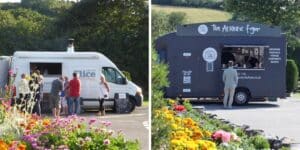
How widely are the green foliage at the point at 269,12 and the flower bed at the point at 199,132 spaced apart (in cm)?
84

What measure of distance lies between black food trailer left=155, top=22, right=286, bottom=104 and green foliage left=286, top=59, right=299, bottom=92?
0.15 ft

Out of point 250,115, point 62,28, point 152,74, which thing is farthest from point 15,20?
point 250,115

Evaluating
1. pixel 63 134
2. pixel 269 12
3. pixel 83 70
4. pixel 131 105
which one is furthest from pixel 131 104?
pixel 269 12

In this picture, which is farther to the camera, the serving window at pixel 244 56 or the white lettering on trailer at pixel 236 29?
the serving window at pixel 244 56

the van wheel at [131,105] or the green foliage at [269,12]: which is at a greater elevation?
the green foliage at [269,12]

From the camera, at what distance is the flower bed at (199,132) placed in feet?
17.8

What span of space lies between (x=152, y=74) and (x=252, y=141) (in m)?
1.71

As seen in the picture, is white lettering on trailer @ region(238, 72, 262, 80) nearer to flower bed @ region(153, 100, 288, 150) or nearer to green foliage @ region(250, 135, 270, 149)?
flower bed @ region(153, 100, 288, 150)

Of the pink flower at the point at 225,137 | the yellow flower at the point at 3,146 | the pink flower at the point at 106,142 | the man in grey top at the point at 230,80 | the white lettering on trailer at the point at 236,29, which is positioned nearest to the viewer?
the yellow flower at the point at 3,146

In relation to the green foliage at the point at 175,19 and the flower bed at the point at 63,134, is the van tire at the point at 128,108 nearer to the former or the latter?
the flower bed at the point at 63,134

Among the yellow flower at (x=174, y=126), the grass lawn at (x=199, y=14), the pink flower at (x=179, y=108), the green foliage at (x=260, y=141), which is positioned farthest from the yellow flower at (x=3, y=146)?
the green foliage at (x=260, y=141)

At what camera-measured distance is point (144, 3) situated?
5.56 m

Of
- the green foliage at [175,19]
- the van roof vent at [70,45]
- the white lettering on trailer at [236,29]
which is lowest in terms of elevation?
the van roof vent at [70,45]

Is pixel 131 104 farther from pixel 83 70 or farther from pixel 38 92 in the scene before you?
pixel 38 92
